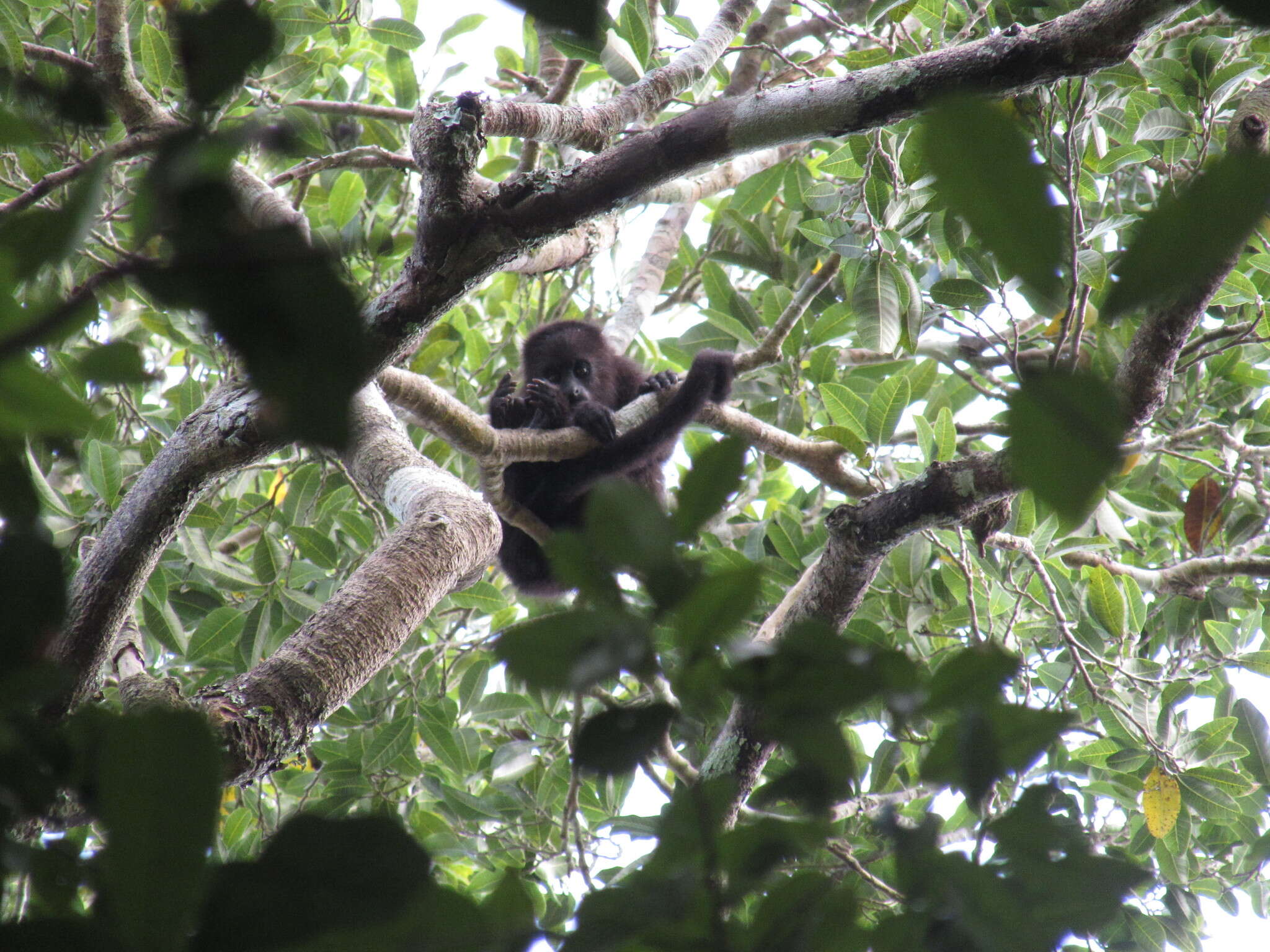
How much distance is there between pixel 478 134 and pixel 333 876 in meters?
1.84

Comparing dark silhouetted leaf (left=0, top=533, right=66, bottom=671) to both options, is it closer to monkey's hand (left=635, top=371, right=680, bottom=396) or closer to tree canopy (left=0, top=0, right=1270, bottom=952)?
tree canopy (left=0, top=0, right=1270, bottom=952)

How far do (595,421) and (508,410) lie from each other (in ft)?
2.68

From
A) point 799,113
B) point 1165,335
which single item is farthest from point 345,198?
point 1165,335

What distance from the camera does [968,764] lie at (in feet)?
2.16

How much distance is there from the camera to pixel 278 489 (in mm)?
3930

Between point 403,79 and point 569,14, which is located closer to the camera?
point 569,14

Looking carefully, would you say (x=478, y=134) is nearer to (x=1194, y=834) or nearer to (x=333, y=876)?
(x=333, y=876)

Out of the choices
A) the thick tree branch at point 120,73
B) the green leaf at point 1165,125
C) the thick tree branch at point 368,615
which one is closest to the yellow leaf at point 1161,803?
the green leaf at point 1165,125

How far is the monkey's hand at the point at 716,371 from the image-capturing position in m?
3.58

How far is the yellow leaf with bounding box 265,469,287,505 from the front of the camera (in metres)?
3.77

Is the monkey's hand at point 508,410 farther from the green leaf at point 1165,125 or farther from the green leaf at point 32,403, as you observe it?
the green leaf at point 32,403

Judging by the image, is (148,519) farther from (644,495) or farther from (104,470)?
(644,495)

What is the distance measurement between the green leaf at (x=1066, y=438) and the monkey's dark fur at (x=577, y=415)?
7.13ft

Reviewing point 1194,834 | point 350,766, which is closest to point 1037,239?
point 350,766
